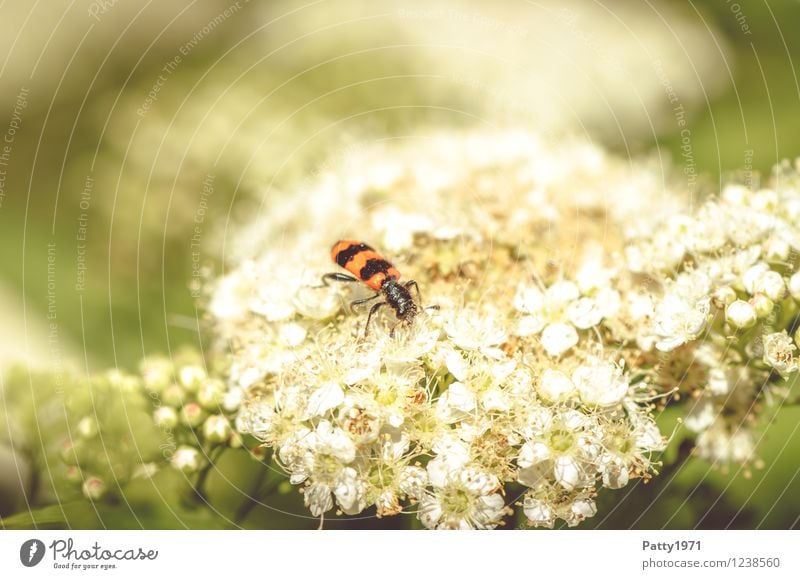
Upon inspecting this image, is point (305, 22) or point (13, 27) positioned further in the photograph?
point (305, 22)

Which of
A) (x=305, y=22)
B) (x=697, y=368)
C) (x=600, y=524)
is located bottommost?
(x=600, y=524)

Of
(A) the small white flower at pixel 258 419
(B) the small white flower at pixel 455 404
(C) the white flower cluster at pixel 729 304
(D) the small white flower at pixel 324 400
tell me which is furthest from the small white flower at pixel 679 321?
(A) the small white flower at pixel 258 419

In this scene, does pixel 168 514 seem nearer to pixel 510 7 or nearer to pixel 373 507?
pixel 373 507

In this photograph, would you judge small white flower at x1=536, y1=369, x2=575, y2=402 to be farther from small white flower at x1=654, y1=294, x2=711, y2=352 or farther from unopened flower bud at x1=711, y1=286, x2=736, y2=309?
unopened flower bud at x1=711, y1=286, x2=736, y2=309

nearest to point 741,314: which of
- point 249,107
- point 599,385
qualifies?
point 599,385

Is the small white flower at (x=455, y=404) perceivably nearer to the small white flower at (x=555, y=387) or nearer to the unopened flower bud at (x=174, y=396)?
the small white flower at (x=555, y=387)

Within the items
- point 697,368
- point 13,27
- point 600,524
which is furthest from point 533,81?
point 13,27
